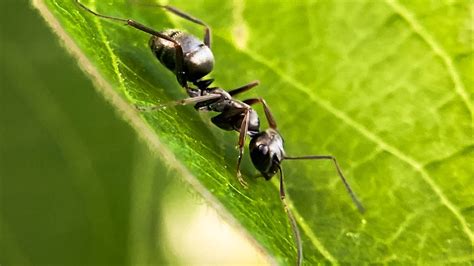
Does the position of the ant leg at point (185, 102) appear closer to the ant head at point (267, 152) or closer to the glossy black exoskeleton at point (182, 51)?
the glossy black exoskeleton at point (182, 51)

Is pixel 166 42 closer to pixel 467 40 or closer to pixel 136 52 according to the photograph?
pixel 136 52

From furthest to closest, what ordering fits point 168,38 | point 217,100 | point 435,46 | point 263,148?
point 217,100 → point 263,148 → point 168,38 → point 435,46

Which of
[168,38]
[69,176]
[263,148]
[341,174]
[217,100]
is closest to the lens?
[341,174]

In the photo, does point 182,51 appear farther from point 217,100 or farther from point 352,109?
point 352,109

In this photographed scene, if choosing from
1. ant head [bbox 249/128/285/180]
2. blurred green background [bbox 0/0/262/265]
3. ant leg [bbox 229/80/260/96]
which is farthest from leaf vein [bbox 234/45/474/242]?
blurred green background [bbox 0/0/262/265]

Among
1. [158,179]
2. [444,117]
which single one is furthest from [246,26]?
[158,179]

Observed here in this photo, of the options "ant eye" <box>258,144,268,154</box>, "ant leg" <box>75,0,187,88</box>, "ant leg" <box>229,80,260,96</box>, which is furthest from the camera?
"ant eye" <box>258,144,268,154</box>

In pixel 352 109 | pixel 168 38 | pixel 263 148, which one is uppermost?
pixel 168 38


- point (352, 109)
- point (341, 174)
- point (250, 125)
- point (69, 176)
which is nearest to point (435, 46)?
point (352, 109)

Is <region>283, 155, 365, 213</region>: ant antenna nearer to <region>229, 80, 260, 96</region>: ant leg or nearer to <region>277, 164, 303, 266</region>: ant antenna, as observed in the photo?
<region>277, 164, 303, 266</region>: ant antenna
